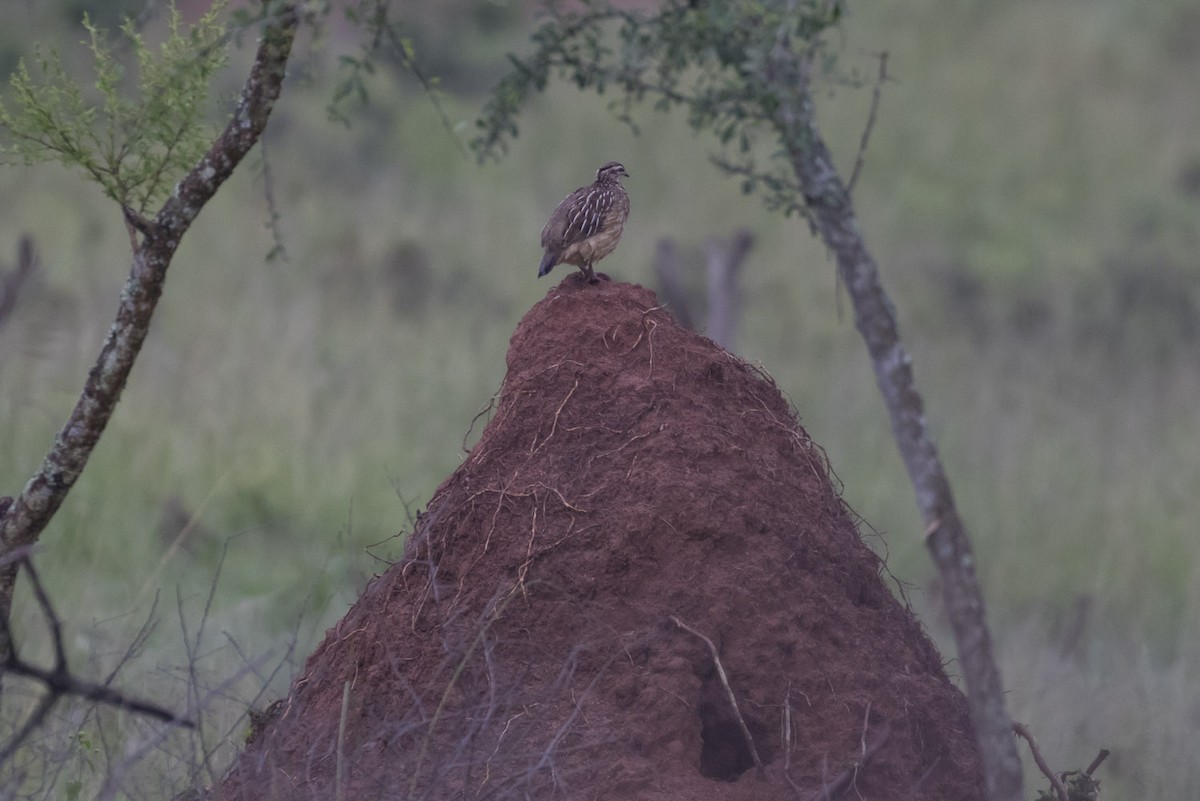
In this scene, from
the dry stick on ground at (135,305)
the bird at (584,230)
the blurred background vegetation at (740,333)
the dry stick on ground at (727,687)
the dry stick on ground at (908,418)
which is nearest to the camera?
the dry stick on ground at (727,687)

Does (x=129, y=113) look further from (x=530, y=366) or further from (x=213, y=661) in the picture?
(x=213, y=661)

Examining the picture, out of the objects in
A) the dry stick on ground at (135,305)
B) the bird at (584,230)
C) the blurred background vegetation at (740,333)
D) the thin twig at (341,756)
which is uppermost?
the blurred background vegetation at (740,333)

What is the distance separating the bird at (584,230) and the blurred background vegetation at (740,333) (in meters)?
0.59

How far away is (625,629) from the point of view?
13.0 feet

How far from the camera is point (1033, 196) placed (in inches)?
883

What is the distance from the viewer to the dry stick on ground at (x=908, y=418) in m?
3.95

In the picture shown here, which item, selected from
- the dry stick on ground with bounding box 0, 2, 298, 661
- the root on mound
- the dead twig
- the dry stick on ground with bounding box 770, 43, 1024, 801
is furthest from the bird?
the dead twig

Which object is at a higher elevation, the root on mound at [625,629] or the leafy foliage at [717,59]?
the leafy foliage at [717,59]

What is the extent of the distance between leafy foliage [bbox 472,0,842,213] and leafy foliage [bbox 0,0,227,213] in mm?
1606

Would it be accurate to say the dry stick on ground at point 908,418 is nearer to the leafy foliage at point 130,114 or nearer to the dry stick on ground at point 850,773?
the dry stick on ground at point 850,773

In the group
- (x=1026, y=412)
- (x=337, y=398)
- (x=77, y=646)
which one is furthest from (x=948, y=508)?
(x=1026, y=412)

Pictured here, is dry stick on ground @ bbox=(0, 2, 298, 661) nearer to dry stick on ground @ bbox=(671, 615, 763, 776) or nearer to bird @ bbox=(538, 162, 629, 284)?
bird @ bbox=(538, 162, 629, 284)

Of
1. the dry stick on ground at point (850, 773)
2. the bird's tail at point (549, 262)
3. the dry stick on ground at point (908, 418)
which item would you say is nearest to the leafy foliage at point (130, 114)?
the bird's tail at point (549, 262)

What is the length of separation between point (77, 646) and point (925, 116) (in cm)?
1926
